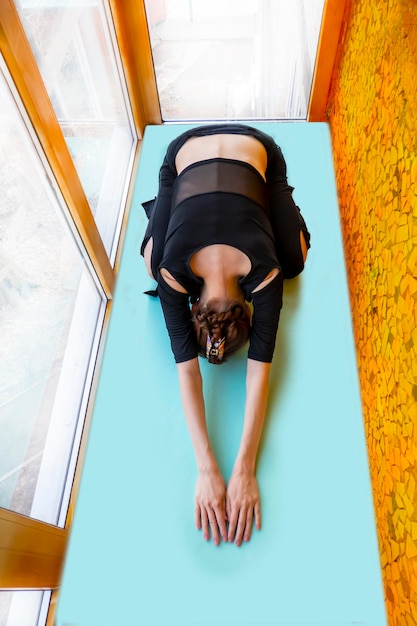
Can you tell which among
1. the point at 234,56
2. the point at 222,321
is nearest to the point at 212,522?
the point at 222,321

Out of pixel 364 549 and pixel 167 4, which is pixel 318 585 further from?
pixel 167 4

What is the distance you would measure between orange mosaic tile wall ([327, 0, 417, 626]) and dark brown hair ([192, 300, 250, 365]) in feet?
1.34

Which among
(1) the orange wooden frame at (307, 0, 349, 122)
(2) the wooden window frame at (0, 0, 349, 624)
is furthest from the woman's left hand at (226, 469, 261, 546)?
(1) the orange wooden frame at (307, 0, 349, 122)

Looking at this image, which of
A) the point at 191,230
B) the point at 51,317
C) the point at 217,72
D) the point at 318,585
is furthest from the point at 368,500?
the point at 217,72

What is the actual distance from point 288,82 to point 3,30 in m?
1.65

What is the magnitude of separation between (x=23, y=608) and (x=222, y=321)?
92 centimetres

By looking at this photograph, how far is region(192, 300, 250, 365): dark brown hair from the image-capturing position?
4.24ft

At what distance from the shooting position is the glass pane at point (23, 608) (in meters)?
1.27

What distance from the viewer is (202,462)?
129 centimetres

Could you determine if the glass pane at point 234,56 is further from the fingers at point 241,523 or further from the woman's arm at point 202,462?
the fingers at point 241,523

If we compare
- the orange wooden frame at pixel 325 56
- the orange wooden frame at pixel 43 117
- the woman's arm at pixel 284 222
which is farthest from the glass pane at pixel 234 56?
the orange wooden frame at pixel 43 117

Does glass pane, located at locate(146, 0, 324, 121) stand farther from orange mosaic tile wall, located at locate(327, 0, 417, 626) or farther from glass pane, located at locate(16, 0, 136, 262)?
orange mosaic tile wall, located at locate(327, 0, 417, 626)

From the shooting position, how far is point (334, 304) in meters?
1.61

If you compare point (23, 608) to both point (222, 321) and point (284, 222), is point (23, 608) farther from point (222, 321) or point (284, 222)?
point (284, 222)
